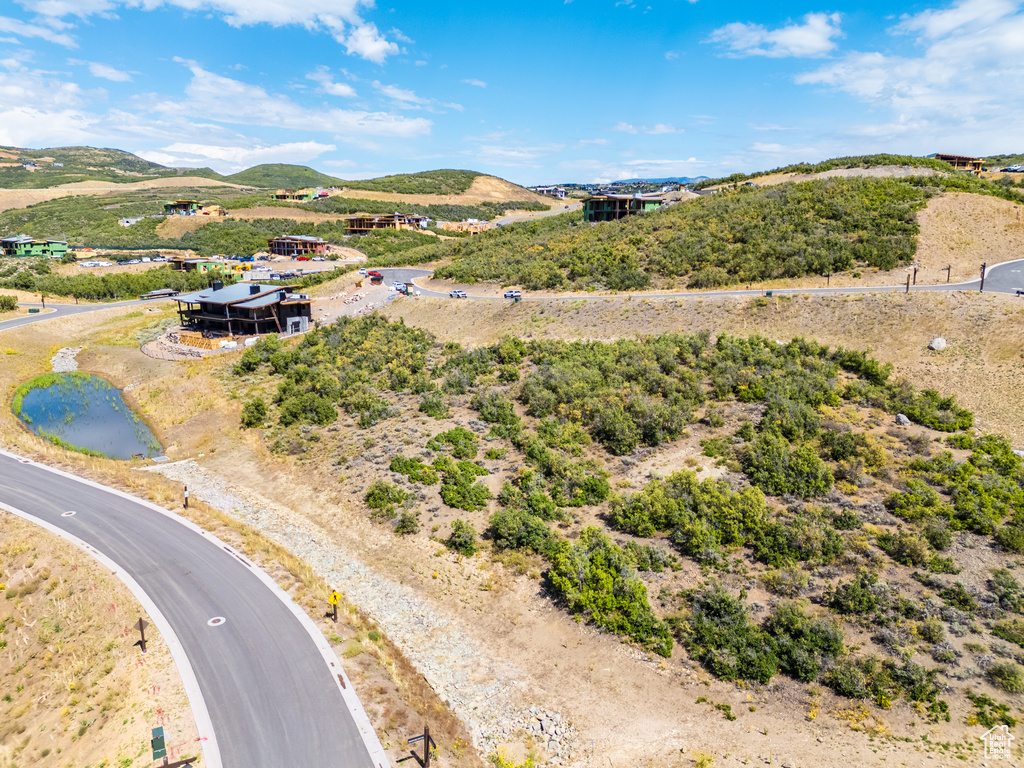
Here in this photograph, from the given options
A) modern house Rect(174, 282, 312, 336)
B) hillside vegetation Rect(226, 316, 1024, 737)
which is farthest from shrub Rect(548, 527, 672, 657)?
modern house Rect(174, 282, 312, 336)

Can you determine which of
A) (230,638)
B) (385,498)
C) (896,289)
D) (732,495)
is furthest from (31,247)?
(896,289)

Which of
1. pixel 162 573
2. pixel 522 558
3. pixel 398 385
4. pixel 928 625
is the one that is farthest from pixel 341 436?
pixel 928 625

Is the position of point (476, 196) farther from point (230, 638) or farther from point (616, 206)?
point (230, 638)

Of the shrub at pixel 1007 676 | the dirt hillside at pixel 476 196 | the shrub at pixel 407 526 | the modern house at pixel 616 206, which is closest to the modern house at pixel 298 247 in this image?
the modern house at pixel 616 206

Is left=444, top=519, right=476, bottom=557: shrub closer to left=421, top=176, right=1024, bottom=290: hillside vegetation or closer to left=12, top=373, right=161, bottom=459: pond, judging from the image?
left=12, top=373, right=161, bottom=459: pond

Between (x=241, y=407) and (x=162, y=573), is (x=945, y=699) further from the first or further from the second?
(x=241, y=407)

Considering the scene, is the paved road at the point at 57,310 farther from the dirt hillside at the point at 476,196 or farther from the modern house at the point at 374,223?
the dirt hillside at the point at 476,196
